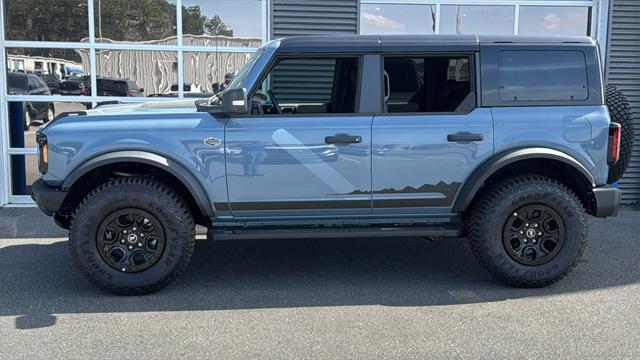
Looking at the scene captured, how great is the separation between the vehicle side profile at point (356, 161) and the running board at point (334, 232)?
0.5 inches

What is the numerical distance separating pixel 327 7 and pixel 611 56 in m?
3.94

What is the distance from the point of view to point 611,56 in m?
8.25

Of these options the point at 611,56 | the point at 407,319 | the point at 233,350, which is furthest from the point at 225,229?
the point at 611,56

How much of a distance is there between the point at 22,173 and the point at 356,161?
542 centimetres

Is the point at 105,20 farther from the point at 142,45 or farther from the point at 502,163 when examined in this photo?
the point at 502,163

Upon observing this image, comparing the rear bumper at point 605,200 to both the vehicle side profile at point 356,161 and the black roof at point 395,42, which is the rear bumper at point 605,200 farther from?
the black roof at point 395,42

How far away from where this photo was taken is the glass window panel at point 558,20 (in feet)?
27.8

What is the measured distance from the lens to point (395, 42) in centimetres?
Answer: 488

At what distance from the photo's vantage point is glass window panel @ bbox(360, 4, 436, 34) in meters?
8.28

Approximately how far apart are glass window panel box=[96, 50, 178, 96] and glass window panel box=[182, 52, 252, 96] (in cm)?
17

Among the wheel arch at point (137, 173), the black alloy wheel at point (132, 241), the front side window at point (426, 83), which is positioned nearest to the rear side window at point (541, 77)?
the front side window at point (426, 83)

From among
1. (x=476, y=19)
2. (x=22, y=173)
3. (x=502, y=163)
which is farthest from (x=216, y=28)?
(x=502, y=163)

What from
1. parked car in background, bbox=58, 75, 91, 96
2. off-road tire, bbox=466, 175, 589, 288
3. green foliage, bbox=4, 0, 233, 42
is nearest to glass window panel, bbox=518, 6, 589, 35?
green foliage, bbox=4, 0, 233, 42

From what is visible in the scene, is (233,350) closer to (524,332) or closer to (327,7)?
(524,332)
